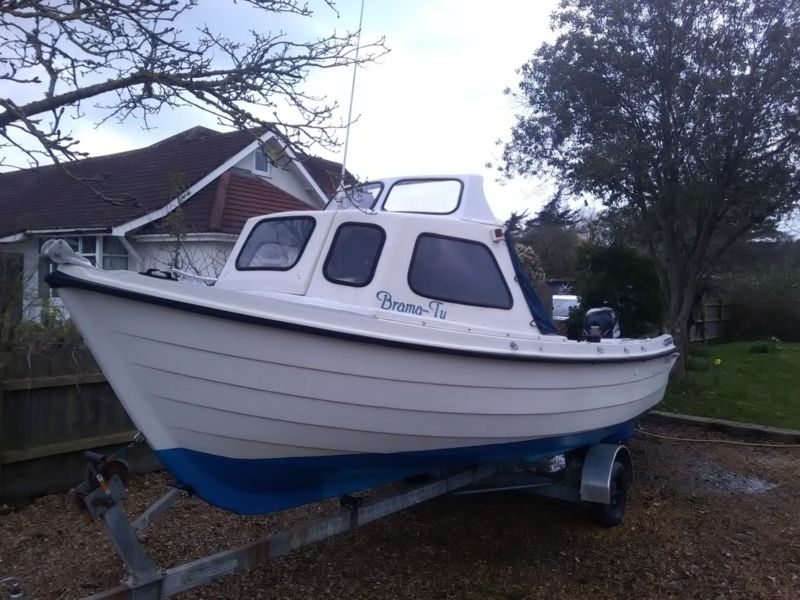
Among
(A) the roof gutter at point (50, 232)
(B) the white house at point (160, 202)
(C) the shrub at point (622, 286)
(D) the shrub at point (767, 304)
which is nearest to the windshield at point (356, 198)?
(B) the white house at point (160, 202)

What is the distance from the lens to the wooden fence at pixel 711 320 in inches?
749

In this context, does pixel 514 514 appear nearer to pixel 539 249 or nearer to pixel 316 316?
pixel 316 316

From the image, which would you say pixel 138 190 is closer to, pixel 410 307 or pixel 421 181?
pixel 421 181

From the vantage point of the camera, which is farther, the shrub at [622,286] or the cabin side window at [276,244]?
the shrub at [622,286]

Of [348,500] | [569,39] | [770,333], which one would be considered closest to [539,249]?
[770,333]

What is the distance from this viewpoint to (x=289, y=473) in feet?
12.5

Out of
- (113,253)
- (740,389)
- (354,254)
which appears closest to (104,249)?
(113,253)

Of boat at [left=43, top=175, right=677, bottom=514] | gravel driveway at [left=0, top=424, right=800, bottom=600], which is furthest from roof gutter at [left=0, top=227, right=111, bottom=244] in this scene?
boat at [left=43, top=175, right=677, bottom=514]

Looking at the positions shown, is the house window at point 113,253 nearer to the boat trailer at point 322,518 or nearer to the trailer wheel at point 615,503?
the boat trailer at point 322,518

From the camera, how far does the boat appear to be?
3371 mm

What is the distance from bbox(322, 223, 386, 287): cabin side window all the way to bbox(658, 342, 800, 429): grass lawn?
24.0 feet

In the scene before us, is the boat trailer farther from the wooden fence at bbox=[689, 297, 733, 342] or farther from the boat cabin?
the wooden fence at bbox=[689, 297, 733, 342]

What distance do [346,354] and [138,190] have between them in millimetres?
12541

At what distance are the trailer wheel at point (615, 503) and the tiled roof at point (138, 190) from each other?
8.20 m
